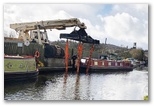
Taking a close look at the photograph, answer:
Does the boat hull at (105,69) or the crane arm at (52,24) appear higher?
the crane arm at (52,24)

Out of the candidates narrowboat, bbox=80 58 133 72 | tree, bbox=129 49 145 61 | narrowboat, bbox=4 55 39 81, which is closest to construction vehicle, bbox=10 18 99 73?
narrowboat, bbox=4 55 39 81

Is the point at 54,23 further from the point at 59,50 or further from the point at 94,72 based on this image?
the point at 94,72

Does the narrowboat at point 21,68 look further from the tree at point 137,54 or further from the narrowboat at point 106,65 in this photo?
the tree at point 137,54

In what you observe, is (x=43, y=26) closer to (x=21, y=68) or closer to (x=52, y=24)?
(x=52, y=24)

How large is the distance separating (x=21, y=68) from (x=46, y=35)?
89cm

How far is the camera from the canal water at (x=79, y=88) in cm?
580

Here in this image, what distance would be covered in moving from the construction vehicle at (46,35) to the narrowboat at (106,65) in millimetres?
443

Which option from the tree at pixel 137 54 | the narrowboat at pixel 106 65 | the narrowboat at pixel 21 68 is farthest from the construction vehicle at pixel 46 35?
the tree at pixel 137 54

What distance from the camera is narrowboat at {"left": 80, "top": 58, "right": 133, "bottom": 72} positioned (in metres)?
6.61

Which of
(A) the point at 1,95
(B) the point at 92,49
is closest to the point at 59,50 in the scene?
(B) the point at 92,49

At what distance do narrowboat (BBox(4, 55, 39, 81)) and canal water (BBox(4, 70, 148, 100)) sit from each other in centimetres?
15

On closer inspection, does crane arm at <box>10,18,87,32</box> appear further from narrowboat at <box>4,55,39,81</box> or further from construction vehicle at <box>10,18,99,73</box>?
narrowboat at <box>4,55,39,81</box>

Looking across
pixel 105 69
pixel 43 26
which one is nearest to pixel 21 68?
pixel 43 26

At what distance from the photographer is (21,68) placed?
6.63 m
